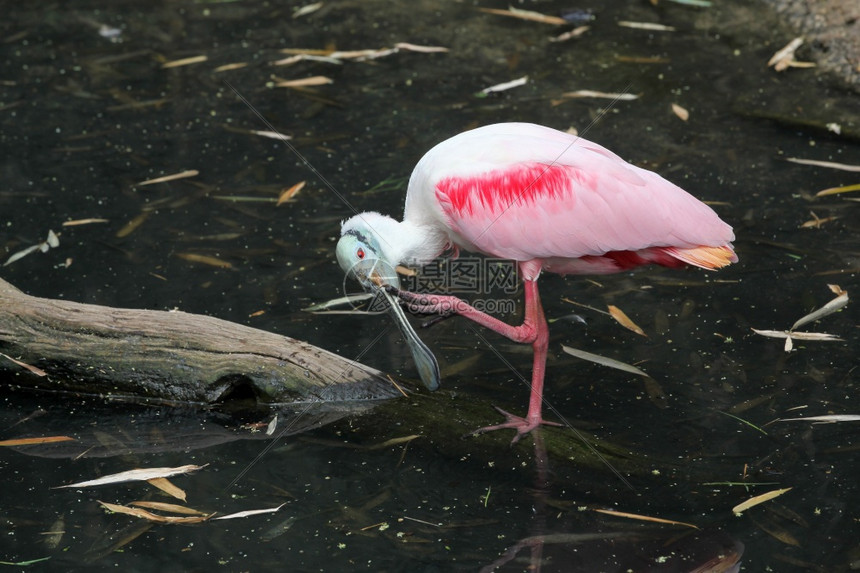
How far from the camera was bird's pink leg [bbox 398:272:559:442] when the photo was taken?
3980 millimetres

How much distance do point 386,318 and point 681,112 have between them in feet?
8.83

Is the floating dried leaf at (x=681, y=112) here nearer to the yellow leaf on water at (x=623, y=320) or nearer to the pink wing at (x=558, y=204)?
the yellow leaf on water at (x=623, y=320)

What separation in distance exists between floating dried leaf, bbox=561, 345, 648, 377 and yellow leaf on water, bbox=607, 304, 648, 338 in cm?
27

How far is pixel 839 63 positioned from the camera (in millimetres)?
6723

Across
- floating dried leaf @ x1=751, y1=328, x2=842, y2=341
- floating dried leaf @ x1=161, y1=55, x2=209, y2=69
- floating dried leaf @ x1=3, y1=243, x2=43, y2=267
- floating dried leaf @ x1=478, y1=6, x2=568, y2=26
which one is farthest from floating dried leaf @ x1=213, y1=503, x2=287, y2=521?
floating dried leaf @ x1=478, y1=6, x2=568, y2=26

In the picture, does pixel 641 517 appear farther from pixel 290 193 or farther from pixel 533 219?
pixel 290 193

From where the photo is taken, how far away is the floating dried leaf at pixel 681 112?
250 inches

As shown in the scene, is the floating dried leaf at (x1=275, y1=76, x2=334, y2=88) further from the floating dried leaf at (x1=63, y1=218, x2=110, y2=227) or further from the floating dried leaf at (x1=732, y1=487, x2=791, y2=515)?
the floating dried leaf at (x1=732, y1=487, x2=791, y2=515)

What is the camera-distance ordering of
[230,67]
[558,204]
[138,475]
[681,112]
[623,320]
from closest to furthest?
1. [138,475]
2. [558,204]
3. [623,320]
4. [681,112]
5. [230,67]

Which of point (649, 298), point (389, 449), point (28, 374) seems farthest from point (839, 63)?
point (28, 374)

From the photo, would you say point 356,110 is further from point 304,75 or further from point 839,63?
point 839,63

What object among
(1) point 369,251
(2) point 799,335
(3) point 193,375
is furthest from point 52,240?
(2) point 799,335

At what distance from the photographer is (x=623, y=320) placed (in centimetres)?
466

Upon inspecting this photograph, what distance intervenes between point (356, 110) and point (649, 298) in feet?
8.92
